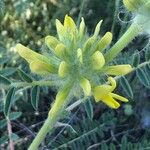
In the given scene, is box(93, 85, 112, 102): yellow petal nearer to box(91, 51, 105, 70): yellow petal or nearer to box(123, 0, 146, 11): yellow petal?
box(91, 51, 105, 70): yellow petal

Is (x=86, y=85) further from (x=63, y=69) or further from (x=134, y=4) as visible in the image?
(x=134, y=4)

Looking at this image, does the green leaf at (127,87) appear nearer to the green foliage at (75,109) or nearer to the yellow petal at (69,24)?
the green foliage at (75,109)

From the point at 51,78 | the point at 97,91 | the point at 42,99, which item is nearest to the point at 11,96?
the point at 51,78

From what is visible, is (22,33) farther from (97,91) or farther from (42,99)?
(97,91)

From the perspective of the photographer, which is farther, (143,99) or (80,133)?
(143,99)

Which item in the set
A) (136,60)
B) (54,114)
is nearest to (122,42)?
(54,114)

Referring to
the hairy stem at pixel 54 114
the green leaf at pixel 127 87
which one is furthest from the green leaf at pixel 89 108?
the hairy stem at pixel 54 114
